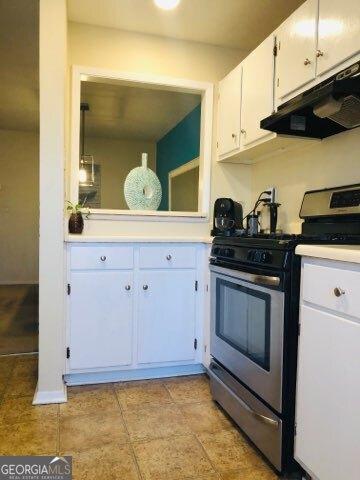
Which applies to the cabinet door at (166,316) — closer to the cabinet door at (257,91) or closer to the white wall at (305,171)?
the white wall at (305,171)

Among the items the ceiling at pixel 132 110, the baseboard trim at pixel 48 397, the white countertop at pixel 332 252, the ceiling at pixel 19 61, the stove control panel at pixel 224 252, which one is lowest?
the baseboard trim at pixel 48 397

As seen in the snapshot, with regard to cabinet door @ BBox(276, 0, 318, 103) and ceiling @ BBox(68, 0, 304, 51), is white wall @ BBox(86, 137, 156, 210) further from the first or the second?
cabinet door @ BBox(276, 0, 318, 103)

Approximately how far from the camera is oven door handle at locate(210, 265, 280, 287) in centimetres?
143

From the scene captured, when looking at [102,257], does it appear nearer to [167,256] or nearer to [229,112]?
[167,256]

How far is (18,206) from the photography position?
5809 millimetres

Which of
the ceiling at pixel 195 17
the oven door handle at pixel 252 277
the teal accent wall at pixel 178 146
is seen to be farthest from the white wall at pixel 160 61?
the teal accent wall at pixel 178 146

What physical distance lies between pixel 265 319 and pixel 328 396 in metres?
0.39

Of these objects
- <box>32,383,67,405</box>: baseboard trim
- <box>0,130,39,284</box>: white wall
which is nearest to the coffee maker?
<box>32,383,67,405</box>: baseboard trim

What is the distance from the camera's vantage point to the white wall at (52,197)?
196 cm

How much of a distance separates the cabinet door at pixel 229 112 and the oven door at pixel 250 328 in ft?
3.03

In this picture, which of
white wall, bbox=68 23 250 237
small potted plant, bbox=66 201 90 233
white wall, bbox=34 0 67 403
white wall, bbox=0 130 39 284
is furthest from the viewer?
white wall, bbox=0 130 39 284

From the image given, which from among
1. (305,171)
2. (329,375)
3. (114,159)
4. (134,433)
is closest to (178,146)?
(114,159)

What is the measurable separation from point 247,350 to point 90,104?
3609 mm

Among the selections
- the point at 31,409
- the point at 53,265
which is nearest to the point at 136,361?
the point at 31,409
